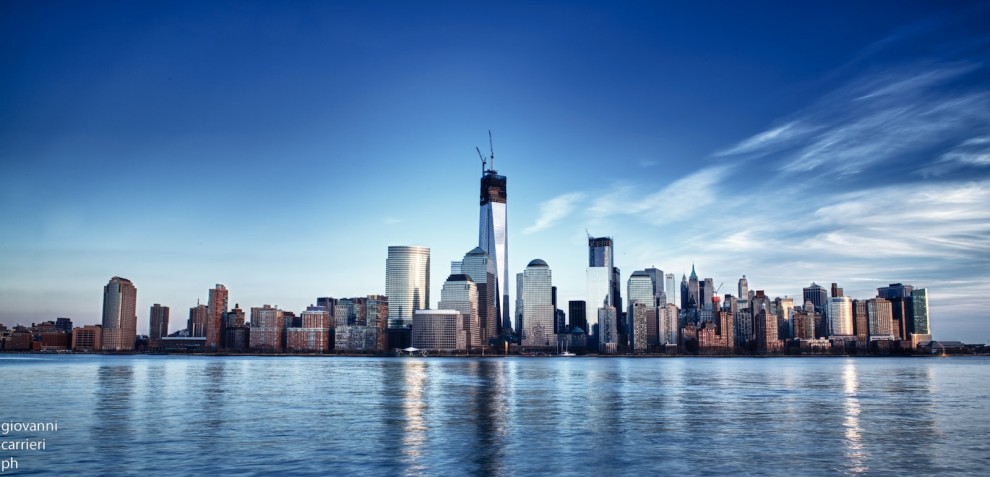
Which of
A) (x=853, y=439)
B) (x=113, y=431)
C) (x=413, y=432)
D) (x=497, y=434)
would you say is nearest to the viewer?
(x=853, y=439)

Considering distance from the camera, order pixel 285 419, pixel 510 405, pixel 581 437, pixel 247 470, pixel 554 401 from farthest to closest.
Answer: pixel 554 401
pixel 510 405
pixel 285 419
pixel 581 437
pixel 247 470

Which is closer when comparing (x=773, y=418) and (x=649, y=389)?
(x=773, y=418)

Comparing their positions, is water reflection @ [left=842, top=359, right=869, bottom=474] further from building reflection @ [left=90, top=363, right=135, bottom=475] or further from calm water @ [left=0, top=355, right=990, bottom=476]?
building reflection @ [left=90, top=363, right=135, bottom=475]

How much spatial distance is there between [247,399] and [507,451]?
5371cm

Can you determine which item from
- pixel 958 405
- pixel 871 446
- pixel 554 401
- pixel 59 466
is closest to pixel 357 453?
pixel 59 466

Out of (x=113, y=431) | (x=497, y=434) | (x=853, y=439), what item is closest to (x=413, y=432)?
(x=497, y=434)

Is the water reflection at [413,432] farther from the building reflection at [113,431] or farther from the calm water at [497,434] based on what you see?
the building reflection at [113,431]

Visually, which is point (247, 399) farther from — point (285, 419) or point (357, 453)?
point (357, 453)

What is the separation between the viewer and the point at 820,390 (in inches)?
4628

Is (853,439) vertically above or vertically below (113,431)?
below

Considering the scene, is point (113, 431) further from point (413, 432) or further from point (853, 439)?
point (853, 439)

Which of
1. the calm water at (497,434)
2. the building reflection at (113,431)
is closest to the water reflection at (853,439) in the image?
the calm water at (497,434)

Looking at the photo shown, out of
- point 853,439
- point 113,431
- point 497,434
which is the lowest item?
point 853,439

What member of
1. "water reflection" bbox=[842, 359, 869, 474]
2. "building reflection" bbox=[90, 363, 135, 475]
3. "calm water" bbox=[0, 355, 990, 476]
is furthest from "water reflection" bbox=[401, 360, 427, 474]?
"water reflection" bbox=[842, 359, 869, 474]
